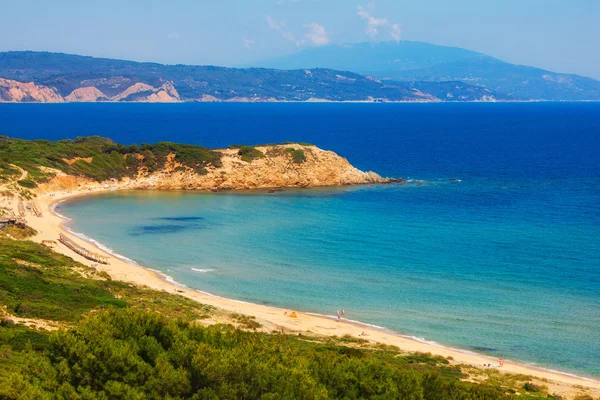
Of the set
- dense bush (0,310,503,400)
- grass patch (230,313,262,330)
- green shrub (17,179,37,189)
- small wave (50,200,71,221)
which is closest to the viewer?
dense bush (0,310,503,400)

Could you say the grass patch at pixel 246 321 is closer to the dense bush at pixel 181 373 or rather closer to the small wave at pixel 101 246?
the dense bush at pixel 181 373

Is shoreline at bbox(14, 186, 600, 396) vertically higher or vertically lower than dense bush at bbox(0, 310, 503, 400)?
lower

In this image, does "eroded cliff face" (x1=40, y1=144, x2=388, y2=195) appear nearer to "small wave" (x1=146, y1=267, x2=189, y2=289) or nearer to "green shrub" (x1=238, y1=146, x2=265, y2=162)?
"green shrub" (x1=238, y1=146, x2=265, y2=162)

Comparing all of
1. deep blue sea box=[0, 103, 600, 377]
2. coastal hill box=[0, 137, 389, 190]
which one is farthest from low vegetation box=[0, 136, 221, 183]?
deep blue sea box=[0, 103, 600, 377]

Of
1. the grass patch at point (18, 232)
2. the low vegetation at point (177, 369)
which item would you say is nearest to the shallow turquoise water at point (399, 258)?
the grass patch at point (18, 232)

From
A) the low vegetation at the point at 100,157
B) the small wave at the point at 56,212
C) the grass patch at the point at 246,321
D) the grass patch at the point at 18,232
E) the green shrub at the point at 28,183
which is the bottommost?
the small wave at the point at 56,212

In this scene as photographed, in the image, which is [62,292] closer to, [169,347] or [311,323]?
[311,323]

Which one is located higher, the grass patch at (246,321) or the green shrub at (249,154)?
the green shrub at (249,154)
